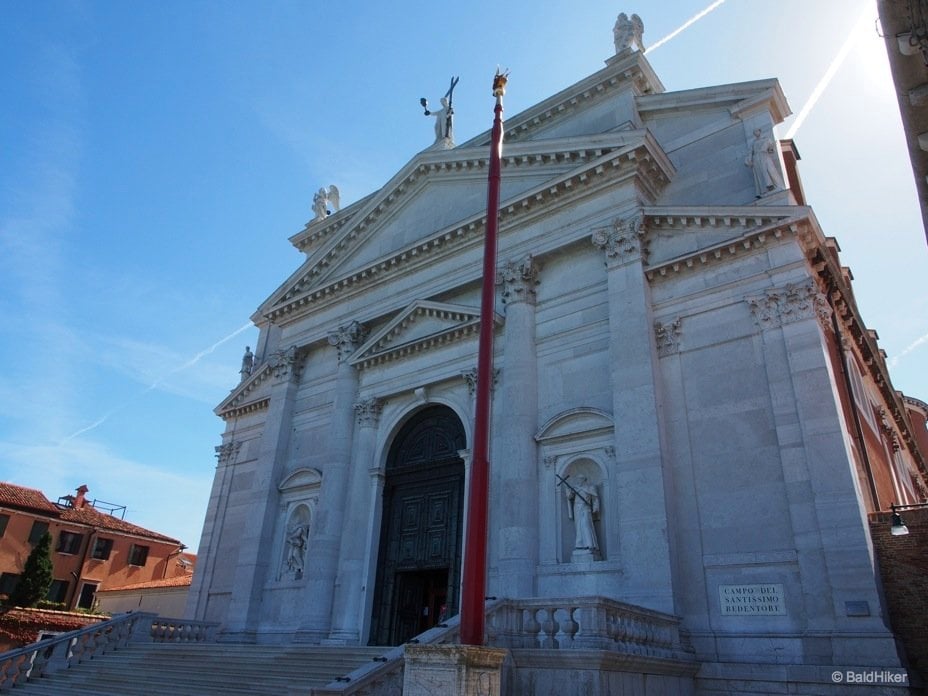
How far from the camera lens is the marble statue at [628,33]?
20812 mm

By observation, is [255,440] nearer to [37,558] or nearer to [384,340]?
Answer: [384,340]

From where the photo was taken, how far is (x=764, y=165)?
56.0 feet

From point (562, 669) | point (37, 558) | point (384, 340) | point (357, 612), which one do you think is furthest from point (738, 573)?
point (37, 558)

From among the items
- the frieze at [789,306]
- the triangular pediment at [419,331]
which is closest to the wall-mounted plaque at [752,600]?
the frieze at [789,306]

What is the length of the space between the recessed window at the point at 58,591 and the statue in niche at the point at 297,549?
82.1 ft

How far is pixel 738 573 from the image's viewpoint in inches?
547

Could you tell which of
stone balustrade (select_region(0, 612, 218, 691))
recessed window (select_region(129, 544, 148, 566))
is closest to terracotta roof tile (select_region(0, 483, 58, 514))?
recessed window (select_region(129, 544, 148, 566))

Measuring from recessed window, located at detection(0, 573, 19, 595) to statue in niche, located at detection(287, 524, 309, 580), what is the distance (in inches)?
948

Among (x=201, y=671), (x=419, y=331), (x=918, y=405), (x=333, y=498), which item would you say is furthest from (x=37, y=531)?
(x=918, y=405)

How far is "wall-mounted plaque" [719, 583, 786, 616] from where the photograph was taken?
1327 centimetres

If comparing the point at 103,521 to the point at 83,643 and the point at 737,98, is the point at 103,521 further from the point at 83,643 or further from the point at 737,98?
the point at 737,98

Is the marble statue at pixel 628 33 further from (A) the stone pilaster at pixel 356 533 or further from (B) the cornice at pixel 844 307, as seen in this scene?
(A) the stone pilaster at pixel 356 533

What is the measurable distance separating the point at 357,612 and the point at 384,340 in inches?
311

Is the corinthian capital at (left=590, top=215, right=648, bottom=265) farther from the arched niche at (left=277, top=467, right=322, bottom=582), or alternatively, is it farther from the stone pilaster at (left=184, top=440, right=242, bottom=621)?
the stone pilaster at (left=184, top=440, right=242, bottom=621)
